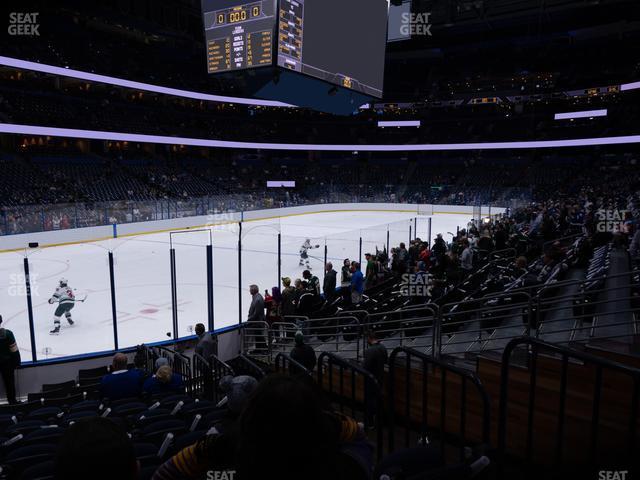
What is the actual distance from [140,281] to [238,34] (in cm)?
766

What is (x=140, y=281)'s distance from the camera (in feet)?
43.5

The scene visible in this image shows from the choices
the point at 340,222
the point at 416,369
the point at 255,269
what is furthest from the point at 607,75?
the point at 416,369

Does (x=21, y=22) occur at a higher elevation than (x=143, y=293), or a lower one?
higher

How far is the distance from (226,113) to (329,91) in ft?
119

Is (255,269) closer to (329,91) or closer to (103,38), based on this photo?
(329,91)

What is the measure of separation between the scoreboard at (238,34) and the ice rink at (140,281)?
3.12 metres

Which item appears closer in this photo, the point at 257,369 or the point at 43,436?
the point at 43,436

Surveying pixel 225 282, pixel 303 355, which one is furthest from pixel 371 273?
pixel 303 355

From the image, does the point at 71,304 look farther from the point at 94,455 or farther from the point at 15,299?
the point at 94,455

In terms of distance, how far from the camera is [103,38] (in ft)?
110

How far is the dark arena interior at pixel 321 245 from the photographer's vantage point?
2715mm

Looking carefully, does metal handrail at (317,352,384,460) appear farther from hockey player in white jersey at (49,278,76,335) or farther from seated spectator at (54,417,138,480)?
hockey player in white jersey at (49,278,76,335)

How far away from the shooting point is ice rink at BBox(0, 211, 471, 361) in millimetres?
9328

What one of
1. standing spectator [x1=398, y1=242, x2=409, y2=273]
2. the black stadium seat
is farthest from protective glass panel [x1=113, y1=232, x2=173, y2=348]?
standing spectator [x1=398, y1=242, x2=409, y2=273]
